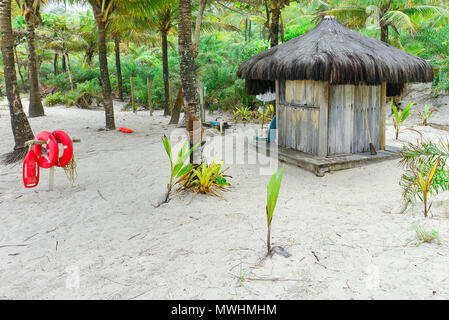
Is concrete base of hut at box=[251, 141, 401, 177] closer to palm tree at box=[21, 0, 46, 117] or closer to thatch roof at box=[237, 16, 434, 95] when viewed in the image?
thatch roof at box=[237, 16, 434, 95]

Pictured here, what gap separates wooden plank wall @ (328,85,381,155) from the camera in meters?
7.16

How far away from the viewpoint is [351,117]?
733cm

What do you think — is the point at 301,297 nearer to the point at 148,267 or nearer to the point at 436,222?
the point at 148,267

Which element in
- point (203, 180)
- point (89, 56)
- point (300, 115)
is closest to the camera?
point (203, 180)

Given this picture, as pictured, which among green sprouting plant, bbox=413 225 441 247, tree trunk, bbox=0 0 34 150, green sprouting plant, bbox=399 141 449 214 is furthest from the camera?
tree trunk, bbox=0 0 34 150

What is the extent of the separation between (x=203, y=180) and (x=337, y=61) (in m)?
2.97

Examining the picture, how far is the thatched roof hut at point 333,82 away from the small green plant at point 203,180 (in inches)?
89.4

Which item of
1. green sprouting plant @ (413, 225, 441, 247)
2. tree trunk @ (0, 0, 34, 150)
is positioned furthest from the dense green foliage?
green sprouting plant @ (413, 225, 441, 247)

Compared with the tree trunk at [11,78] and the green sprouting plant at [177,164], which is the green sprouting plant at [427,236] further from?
the tree trunk at [11,78]

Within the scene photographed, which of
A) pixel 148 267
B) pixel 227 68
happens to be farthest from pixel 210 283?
pixel 227 68

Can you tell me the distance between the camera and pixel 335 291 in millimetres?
3020

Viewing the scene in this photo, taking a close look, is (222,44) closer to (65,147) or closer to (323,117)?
(323,117)

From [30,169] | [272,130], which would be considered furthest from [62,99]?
[30,169]

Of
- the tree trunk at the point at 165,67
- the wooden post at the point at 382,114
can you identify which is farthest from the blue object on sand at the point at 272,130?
the tree trunk at the point at 165,67
